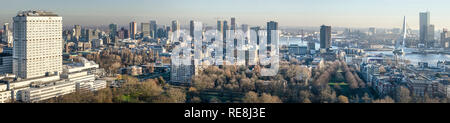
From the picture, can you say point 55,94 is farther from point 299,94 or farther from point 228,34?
point 228,34

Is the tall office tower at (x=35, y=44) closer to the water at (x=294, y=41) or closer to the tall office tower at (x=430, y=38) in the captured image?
the water at (x=294, y=41)

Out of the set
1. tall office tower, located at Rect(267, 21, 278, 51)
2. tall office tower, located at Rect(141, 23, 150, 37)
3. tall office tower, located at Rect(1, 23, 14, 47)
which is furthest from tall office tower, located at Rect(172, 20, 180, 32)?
tall office tower, located at Rect(1, 23, 14, 47)

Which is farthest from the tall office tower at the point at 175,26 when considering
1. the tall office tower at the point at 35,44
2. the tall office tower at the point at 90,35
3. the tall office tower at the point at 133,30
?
the tall office tower at the point at 35,44

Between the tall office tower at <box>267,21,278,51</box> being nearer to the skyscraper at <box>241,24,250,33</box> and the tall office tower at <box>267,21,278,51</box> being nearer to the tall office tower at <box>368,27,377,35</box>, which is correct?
the skyscraper at <box>241,24,250,33</box>

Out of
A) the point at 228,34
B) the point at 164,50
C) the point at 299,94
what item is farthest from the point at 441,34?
the point at 299,94

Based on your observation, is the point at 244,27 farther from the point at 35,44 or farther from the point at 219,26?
the point at 35,44

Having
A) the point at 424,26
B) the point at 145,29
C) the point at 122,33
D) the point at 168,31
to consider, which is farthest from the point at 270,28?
the point at 122,33
